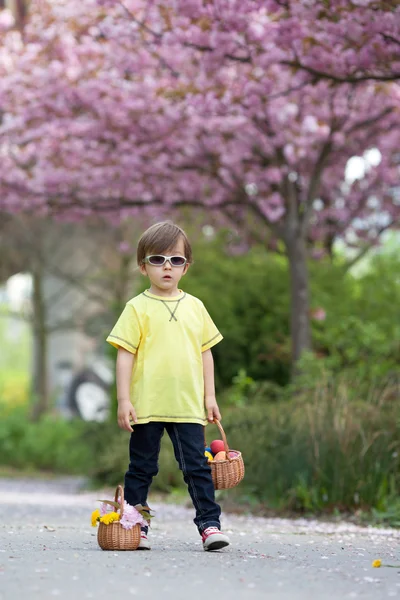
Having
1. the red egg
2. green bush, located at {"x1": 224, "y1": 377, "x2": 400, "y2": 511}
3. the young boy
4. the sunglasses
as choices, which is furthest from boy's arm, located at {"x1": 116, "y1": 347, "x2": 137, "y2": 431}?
green bush, located at {"x1": 224, "y1": 377, "x2": 400, "y2": 511}

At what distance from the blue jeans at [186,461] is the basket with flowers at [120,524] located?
5.8 inches

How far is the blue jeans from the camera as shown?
15.0 ft

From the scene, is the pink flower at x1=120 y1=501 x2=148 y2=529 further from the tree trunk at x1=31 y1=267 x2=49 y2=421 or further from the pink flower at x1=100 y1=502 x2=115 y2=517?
the tree trunk at x1=31 y1=267 x2=49 y2=421

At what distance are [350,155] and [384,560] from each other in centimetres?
852

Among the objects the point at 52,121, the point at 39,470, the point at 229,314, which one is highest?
the point at 52,121

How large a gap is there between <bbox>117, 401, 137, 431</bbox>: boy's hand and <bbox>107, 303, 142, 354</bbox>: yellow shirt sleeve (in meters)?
0.26

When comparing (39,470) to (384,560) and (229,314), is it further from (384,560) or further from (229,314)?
(384,560)

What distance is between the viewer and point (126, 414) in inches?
175

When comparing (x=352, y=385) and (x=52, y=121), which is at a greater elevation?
(x=52, y=121)

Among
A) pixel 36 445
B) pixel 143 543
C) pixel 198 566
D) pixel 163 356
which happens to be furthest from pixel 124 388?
pixel 36 445

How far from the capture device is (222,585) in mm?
3352

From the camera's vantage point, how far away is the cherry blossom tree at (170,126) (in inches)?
376

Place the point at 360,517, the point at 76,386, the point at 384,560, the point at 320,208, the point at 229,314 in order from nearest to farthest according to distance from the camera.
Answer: the point at 384,560 → the point at 360,517 → the point at 229,314 → the point at 320,208 → the point at 76,386

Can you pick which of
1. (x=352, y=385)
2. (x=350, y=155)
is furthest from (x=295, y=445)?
(x=350, y=155)
